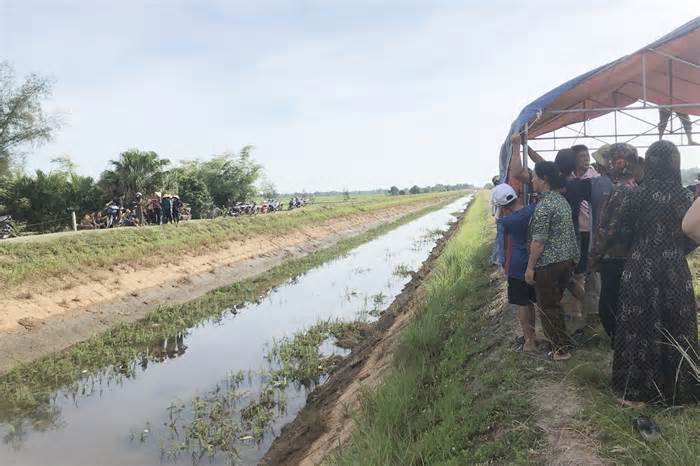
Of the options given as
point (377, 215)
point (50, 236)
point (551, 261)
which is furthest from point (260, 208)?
point (551, 261)

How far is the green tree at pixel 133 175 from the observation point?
64.5 ft

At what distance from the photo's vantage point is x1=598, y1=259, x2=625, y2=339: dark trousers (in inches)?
137

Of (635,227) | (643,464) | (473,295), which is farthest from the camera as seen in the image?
(473,295)

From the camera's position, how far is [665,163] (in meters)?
2.99

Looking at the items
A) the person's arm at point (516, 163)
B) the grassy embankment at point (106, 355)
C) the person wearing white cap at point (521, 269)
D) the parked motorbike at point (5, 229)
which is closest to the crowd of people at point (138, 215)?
the parked motorbike at point (5, 229)

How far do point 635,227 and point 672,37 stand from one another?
3166 mm

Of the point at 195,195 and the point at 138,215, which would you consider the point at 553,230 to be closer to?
the point at 138,215

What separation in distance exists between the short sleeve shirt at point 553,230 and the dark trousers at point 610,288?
10.4 inches

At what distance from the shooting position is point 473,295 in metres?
7.46

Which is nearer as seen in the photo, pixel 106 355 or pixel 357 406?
pixel 357 406

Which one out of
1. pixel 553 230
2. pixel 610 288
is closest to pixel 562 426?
pixel 610 288

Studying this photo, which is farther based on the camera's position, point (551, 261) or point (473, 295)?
point (473, 295)

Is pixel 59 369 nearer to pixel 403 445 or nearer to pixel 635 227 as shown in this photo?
pixel 403 445

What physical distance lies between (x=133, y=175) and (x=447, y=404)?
19.6m
